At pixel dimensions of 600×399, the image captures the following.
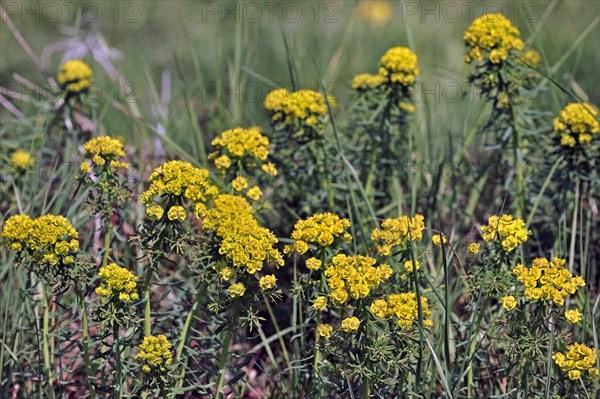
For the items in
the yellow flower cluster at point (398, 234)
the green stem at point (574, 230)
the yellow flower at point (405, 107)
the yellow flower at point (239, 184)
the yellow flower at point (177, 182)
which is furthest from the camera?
the yellow flower at point (405, 107)

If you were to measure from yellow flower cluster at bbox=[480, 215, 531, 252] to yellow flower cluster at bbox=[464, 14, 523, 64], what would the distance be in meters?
0.76

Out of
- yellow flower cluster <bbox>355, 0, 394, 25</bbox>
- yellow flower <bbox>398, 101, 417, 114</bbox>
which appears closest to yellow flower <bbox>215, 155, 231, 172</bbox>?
yellow flower <bbox>398, 101, 417, 114</bbox>

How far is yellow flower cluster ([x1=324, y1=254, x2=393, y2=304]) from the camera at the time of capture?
6.20 ft

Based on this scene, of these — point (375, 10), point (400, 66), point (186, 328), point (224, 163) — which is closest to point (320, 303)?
point (186, 328)

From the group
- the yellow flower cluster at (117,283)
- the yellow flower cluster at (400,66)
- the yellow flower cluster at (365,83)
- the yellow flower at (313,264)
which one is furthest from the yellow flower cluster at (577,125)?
the yellow flower cluster at (117,283)

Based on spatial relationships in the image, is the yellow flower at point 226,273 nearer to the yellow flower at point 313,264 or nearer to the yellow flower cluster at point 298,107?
the yellow flower at point 313,264

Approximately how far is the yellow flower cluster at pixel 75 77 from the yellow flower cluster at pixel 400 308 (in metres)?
1.68

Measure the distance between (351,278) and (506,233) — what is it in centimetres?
43

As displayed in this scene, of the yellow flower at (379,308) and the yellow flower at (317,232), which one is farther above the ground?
the yellow flower at (317,232)

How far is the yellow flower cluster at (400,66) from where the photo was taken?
108 inches

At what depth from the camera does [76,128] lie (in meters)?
3.34

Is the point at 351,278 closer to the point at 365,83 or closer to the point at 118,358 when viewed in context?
the point at 118,358

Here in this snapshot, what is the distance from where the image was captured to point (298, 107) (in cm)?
267

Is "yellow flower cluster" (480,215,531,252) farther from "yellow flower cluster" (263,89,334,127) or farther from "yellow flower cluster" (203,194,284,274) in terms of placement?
"yellow flower cluster" (263,89,334,127)
